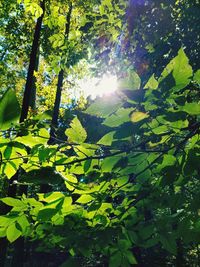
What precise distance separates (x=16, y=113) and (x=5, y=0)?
16.0 m

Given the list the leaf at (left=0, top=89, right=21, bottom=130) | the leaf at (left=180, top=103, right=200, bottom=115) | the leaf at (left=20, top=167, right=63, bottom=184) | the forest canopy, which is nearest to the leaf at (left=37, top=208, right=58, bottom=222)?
the forest canopy

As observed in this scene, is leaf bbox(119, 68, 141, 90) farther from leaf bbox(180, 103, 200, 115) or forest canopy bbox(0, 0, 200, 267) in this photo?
leaf bbox(180, 103, 200, 115)

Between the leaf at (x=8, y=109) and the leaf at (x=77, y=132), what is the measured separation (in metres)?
0.35

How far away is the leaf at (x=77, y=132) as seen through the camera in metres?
1.34

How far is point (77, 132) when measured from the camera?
1.35 metres

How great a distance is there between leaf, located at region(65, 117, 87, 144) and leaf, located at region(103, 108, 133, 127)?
0.23 m

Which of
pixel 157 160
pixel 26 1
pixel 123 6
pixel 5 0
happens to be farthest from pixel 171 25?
pixel 5 0

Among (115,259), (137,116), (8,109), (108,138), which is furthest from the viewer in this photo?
(115,259)

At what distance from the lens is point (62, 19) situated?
4.35 m

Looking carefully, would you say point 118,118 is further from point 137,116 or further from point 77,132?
point 77,132

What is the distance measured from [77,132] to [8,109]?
40 cm

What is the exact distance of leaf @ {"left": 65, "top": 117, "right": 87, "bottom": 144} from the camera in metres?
1.34

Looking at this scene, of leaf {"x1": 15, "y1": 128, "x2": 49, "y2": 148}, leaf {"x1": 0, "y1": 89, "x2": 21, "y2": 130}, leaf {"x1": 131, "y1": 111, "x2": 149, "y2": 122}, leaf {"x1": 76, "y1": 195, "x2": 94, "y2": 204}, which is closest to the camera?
leaf {"x1": 0, "y1": 89, "x2": 21, "y2": 130}

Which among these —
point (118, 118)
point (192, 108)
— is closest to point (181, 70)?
point (192, 108)
